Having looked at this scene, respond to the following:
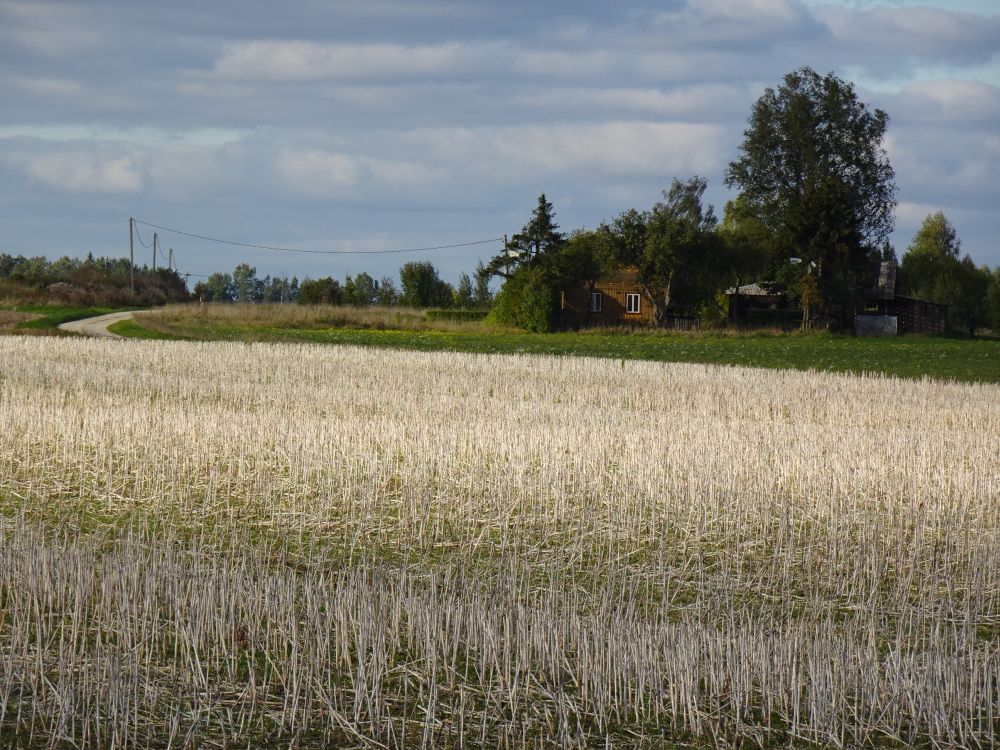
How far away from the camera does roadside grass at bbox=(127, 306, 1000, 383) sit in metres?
42.9

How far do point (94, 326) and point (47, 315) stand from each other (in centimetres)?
695

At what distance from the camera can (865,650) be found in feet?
24.5

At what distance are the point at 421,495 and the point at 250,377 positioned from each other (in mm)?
16935

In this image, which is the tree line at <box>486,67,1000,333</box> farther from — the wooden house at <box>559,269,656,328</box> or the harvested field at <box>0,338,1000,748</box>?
the harvested field at <box>0,338,1000,748</box>

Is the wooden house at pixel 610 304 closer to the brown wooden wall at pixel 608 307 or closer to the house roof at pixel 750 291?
the brown wooden wall at pixel 608 307

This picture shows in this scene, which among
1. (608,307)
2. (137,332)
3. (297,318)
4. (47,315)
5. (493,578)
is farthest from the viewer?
(608,307)

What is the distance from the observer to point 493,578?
31.4ft

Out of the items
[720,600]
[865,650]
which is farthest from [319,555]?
[865,650]

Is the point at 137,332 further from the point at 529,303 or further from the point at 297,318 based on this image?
the point at 529,303

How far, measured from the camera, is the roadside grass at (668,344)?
141 ft

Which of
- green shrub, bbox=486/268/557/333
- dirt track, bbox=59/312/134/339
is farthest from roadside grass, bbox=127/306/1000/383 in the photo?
green shrub, bbox=486/268/557/333

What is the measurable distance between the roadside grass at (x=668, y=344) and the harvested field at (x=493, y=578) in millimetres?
22187

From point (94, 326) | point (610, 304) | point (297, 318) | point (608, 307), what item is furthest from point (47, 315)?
point (610, 304)

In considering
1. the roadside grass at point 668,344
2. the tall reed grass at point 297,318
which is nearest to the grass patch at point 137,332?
the roadside grass at point 668,344
